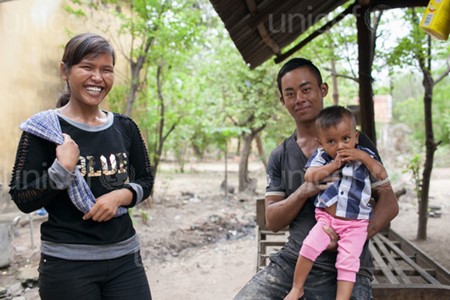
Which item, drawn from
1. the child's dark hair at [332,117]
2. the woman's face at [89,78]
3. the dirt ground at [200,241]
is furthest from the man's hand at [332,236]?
the dirt ground at [200,241]

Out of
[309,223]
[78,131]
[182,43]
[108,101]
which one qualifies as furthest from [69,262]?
[108,101]

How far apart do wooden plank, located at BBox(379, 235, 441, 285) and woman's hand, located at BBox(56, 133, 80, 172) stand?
→ 2508 mm

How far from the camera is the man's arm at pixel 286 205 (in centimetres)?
206

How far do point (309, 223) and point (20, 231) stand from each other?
7355mm

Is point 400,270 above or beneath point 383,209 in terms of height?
beneath

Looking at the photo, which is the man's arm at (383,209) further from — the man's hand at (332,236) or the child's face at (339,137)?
the child's face at (339,137)

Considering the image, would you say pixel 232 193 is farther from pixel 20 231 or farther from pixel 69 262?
pixel 69 262

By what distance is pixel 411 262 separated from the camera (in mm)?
3582

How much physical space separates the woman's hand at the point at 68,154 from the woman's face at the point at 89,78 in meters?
0.23

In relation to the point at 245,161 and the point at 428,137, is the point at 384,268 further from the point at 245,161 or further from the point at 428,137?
the point at 245,161

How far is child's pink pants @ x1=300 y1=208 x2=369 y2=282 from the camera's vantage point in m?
1.97

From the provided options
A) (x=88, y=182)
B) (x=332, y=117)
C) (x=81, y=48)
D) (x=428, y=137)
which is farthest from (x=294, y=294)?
(x=428, y=137)

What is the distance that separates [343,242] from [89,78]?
4.43 feet

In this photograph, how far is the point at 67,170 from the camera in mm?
1662
